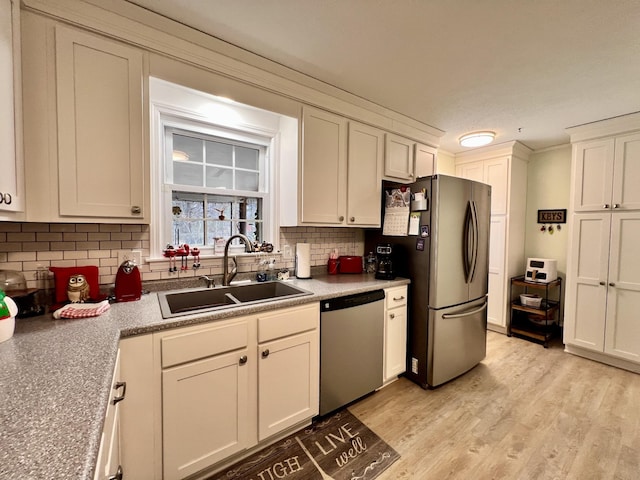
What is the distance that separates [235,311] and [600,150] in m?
3.71

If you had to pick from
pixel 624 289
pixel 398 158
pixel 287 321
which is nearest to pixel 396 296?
pixel 287 321

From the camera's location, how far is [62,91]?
4.12ft

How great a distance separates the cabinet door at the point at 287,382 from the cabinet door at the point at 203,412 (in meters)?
0.10

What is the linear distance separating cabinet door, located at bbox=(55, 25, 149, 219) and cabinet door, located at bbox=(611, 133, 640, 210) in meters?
3.98

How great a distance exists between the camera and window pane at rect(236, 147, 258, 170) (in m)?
2.29

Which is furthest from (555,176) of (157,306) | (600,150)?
(157,306)

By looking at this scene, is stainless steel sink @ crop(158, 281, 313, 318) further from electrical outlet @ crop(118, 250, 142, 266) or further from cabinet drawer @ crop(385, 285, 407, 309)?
cabinet drawer @ crop(385, 285, 407, 309)

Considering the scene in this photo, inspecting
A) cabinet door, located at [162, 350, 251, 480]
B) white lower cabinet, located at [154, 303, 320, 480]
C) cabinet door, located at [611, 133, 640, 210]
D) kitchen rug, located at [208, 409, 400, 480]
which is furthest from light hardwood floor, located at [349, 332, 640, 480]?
cabinet door, located at [611, 133, 640, 210]

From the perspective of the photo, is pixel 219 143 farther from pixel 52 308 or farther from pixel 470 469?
pixel 470 469

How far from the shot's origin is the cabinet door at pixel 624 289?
2.53 metres

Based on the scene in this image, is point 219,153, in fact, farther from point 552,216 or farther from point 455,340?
point 552,216

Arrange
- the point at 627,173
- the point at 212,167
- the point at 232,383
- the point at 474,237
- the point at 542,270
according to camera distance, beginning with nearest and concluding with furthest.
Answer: the point at 232,383 → the point at 212,167 → the point at 474,237 → the point at 627,173 → the point at 542,270

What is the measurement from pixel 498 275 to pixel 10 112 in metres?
4.29

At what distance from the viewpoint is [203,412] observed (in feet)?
4.53
